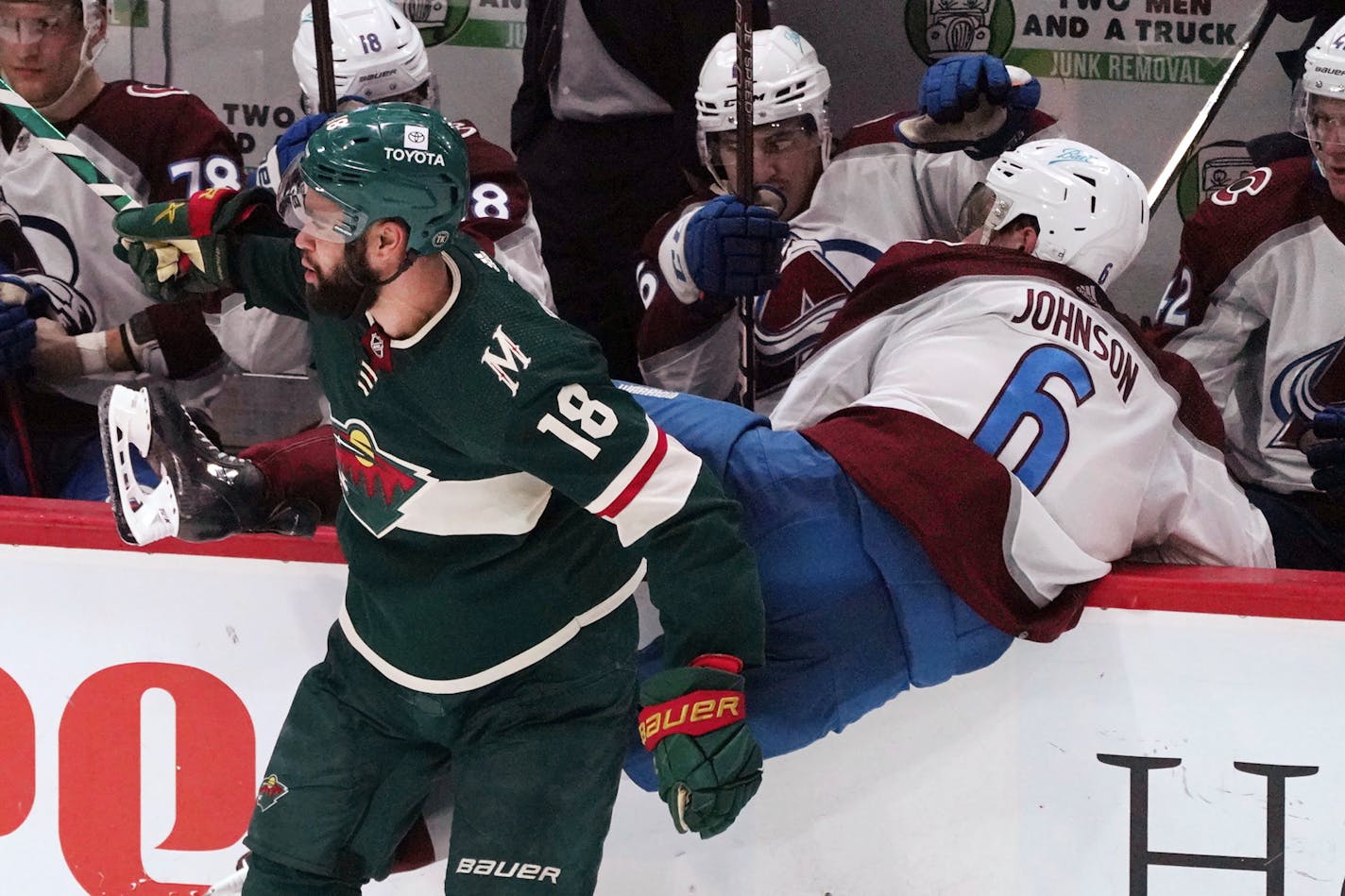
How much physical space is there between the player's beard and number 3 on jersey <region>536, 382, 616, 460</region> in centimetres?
21

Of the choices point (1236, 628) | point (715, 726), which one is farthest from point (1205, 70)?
point (715, 726)

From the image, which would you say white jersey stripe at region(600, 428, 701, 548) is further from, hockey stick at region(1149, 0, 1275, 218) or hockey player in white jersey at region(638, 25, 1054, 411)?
hockey stick at region(1149, 0, 1275, 218)

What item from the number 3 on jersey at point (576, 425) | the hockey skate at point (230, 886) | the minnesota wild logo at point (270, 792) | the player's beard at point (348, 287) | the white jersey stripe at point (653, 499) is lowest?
the hockey skate at point (230, 886)

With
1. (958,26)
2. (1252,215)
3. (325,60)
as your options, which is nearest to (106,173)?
(325,60)

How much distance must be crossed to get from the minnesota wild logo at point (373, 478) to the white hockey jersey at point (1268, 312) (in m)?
1.51

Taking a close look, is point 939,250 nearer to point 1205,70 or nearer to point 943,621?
point 943,621

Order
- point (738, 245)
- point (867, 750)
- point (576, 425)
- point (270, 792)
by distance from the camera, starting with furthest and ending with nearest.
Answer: point (738, 245) < point (867, 750) < point (270, 792) < point (576, 425)

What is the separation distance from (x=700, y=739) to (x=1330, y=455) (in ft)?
4.08

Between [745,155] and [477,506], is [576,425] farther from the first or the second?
[745,155]

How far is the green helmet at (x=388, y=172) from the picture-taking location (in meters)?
1.44

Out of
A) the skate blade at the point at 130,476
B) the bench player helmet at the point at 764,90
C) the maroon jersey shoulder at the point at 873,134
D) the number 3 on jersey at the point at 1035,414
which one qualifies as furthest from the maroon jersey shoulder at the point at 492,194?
the number 3 on jersey at the point at 1035,414

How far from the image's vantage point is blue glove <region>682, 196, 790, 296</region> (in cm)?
223

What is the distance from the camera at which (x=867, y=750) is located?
6.22 feet

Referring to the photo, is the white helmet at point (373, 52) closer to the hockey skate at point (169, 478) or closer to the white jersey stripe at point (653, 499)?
the hockey skate at point (169, 478)
